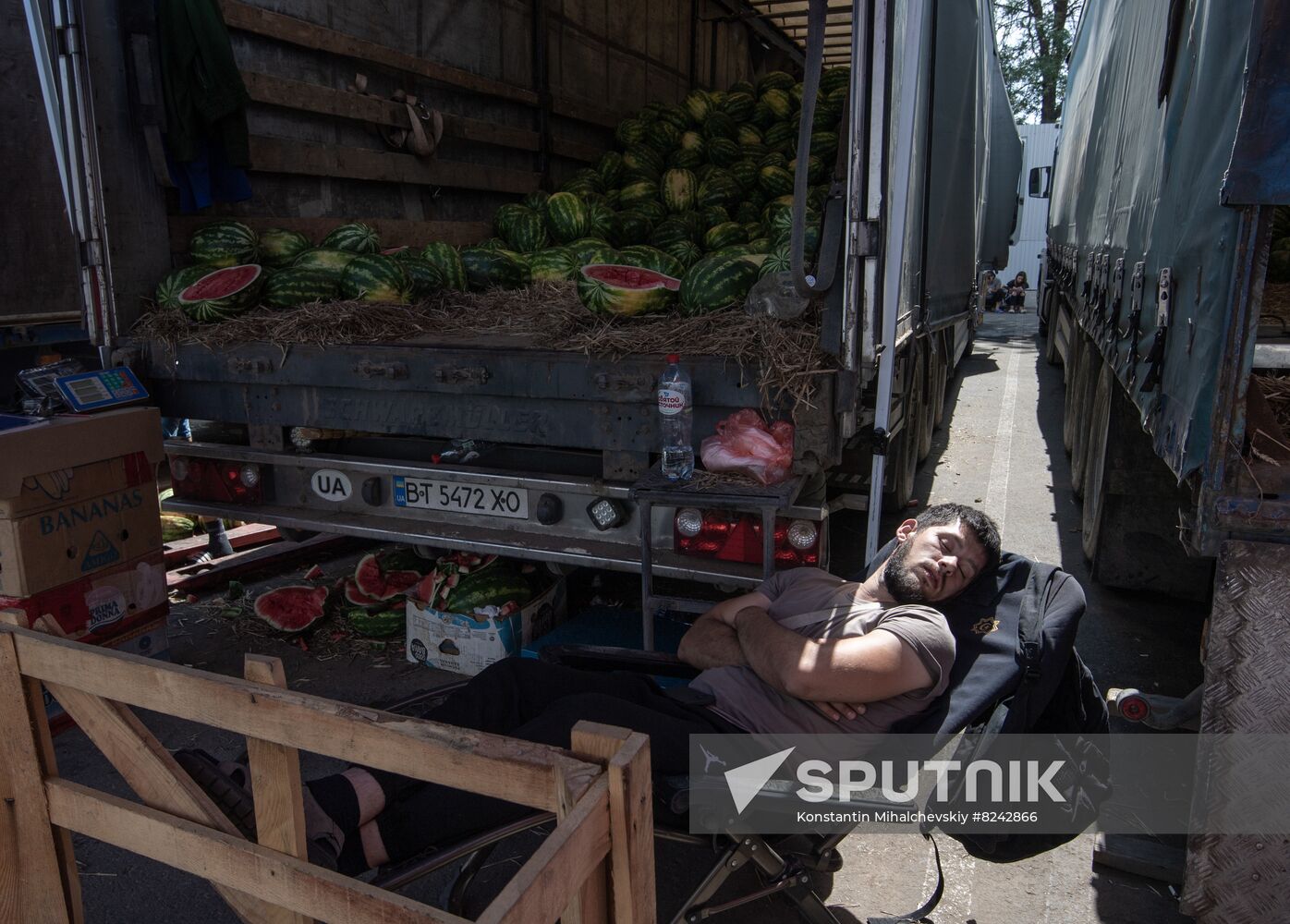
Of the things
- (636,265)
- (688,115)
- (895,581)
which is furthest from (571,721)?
(688,115)

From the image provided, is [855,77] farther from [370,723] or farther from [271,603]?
[271,603]

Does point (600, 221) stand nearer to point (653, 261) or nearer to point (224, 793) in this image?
point (653, 261)

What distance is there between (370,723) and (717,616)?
147 cm

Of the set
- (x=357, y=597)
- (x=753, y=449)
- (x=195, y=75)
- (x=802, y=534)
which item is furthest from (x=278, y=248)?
(x=802, y=534)

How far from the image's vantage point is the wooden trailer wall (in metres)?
4.58

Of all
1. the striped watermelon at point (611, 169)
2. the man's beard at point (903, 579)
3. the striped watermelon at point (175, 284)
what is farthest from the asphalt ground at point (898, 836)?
the striped watermelon at point (611, 169)

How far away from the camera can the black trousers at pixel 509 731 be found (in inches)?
91.8

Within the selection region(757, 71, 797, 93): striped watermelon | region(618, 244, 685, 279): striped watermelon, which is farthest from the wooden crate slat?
region(757, 71, 797, 93): striped watermelon

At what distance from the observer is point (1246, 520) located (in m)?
2.14

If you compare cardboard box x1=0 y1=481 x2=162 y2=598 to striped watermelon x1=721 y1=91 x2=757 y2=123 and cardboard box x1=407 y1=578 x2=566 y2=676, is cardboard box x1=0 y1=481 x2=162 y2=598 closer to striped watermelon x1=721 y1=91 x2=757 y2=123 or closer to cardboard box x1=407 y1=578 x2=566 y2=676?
cardboard box x1=407 y1=578 x2=566 y2=676

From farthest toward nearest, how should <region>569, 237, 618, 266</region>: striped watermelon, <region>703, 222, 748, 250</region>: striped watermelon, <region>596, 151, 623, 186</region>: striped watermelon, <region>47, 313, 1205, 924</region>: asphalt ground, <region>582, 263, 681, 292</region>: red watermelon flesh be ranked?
<region>596, 151, 623, 186</region>: striped watermelon < <region>703, 222, 748, 250</region>: striped watermelon < <region>569, 237, 618, 266</region>: striped watermelon < <region>582, 263, 681, 292</region>: red watermelon flesh < <region>47, 313, 1205, 924</region>: asphalt ground

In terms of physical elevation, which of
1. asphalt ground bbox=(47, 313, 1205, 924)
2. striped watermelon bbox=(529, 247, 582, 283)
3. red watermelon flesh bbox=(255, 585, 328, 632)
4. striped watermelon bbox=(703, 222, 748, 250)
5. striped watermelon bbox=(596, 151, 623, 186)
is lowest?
asphalt ground bbox=(47, 313, 1205, 924)

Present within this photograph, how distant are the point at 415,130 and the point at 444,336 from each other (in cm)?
210

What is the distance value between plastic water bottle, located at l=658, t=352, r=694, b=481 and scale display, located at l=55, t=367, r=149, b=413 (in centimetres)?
244
